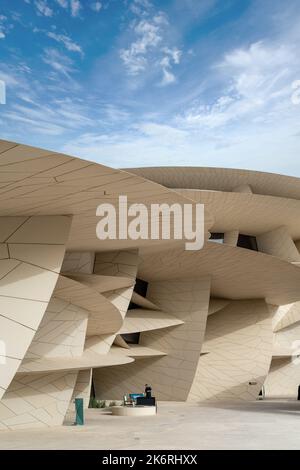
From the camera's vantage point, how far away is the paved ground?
10656 millimetres

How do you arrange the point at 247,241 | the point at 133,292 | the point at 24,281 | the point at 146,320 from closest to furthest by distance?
the point at 24,281 → the point at 146,320 → the point at 133,292 → the point at 247,241

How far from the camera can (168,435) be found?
1241 centimetres

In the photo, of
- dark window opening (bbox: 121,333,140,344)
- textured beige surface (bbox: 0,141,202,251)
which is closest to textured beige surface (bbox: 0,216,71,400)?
textured beige surface (bbox: 0,141,202,251)

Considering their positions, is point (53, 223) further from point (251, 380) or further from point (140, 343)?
point (251, 380)

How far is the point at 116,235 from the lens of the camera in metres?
14.3

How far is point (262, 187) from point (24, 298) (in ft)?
76.8

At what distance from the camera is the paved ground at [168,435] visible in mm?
10656

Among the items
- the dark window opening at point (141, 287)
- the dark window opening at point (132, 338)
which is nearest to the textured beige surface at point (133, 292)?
the dark window opening at point (132, 338)

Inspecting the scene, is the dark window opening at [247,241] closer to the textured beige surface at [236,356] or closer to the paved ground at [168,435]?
the textured beige surface at [236,356]

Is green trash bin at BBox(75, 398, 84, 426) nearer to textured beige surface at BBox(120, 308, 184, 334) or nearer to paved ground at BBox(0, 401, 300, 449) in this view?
paved ground at BBox(0, 401, 300, 449)

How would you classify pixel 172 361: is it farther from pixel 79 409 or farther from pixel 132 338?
pixel 79 409

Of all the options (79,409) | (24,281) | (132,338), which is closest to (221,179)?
(132,338)

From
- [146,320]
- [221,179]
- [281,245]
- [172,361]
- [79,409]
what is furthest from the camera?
[281,245]

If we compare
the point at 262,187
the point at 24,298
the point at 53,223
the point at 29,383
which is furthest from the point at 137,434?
the point at 262,187
